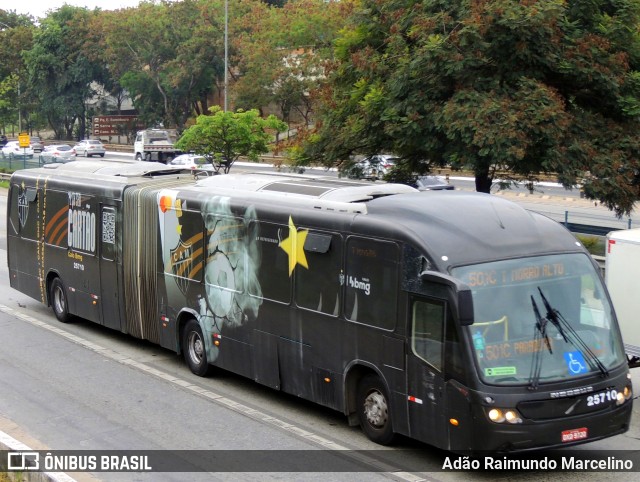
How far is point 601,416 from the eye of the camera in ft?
29.8

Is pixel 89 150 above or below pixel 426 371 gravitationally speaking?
below

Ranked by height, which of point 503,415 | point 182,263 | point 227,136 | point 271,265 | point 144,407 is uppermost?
point 227,136

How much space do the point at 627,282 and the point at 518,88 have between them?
30.4 feet

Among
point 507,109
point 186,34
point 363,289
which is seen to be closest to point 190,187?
point 363,289

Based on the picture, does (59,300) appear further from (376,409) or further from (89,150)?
(89,150)

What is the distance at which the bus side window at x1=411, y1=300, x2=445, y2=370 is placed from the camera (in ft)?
30.0

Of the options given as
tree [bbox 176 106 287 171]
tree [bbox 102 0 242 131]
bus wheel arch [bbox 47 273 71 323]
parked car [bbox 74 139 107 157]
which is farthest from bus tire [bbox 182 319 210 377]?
tree [bbox 102 0 242 131]

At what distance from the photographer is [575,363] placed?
907 centimetres

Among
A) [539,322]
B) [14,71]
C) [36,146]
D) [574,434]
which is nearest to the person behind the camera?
[574,434]

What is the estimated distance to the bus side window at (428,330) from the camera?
913cm

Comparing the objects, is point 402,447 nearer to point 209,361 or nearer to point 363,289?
point 363,289

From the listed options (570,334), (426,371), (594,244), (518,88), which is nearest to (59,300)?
(426,371)

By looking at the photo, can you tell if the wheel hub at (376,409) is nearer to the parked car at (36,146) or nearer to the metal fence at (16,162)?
the metal fence at (16,162)

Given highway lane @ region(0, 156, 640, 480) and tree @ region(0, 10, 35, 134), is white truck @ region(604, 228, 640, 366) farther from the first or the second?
tree @ region(0, 10, 35, 134)
